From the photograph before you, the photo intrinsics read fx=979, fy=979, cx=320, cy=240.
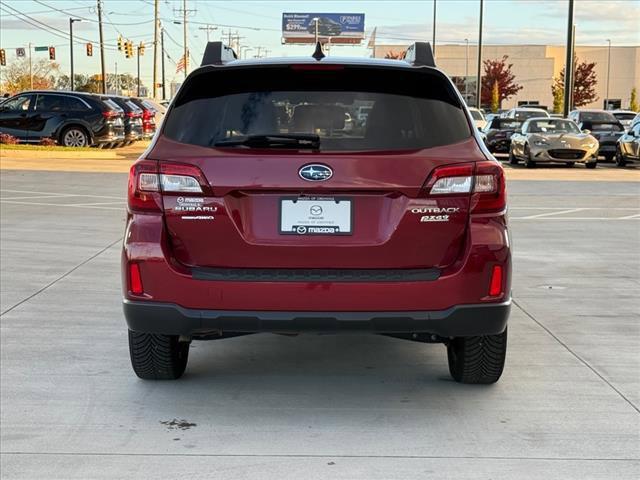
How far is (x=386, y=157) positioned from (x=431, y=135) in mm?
307

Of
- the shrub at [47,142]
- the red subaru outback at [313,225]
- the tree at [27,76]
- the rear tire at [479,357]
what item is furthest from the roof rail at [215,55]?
the tree at [27,76]

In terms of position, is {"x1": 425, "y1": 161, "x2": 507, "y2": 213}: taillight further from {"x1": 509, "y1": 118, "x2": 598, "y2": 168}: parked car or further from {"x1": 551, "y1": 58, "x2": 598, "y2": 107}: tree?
{"x1": 551, "y1": 58, "x2": 598, "y2": 107}: tree

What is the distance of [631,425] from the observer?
477cm

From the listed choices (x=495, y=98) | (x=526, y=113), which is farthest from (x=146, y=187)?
(x=495, y=98)

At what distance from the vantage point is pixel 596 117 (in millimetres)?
30828

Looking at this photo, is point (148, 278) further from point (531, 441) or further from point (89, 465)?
point (531, 441)

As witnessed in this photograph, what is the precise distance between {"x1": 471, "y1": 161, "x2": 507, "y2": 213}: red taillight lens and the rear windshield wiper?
769 mm

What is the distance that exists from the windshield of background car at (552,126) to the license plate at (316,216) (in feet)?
73.3

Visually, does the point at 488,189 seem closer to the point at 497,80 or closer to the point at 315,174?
the point at 315,174

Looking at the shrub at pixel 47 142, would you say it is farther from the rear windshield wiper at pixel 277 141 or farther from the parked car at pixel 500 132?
the rear windshield wiper at pixel 277 141

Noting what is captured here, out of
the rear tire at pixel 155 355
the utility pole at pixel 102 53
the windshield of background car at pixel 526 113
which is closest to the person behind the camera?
the rear tire at pixel 155 355

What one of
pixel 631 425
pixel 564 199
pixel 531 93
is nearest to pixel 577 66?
pixel 531 93

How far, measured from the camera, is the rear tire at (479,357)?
5.17 m

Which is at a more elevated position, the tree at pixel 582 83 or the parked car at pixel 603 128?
the parked car at pixel 603 128
